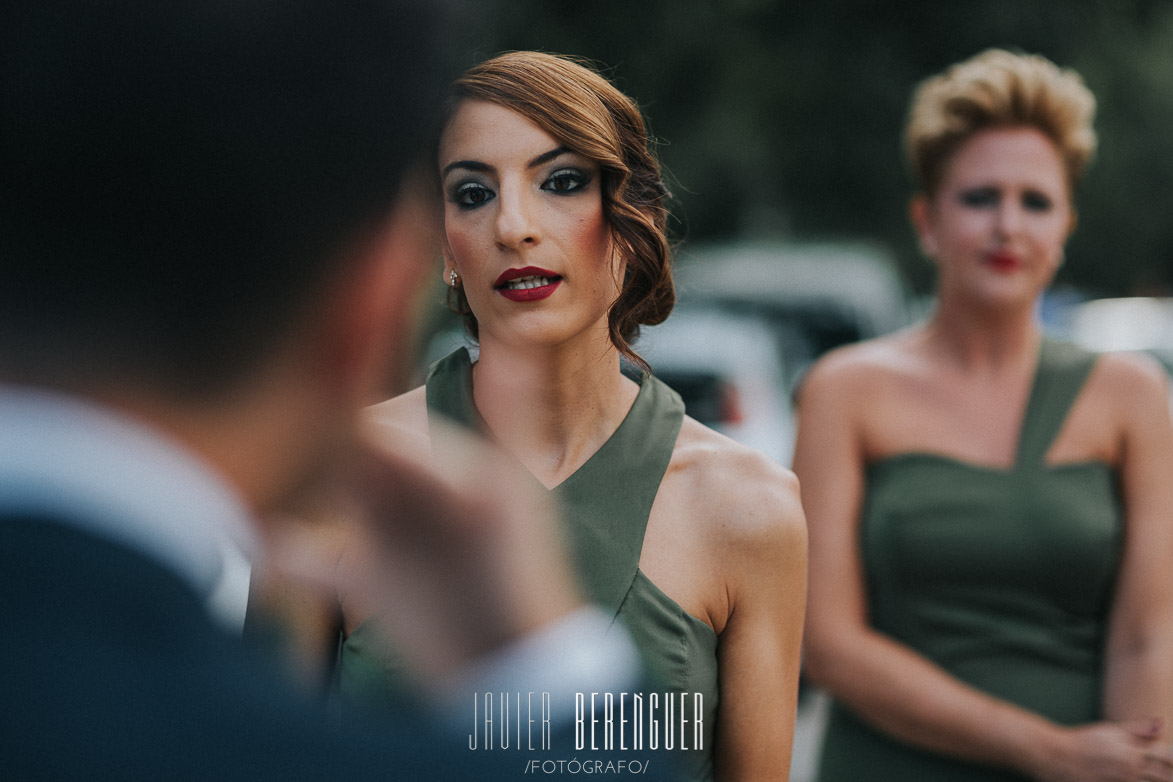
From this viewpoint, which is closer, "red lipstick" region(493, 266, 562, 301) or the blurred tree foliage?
"red lipstick" region(493, 266, 562, 301)

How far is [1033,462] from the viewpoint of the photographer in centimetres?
215

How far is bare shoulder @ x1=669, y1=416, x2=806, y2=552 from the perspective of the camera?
4.41ft

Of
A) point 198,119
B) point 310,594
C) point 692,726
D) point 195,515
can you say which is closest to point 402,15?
point 198,119

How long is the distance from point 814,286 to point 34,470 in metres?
8.71

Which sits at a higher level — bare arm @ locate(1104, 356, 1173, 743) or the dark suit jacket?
bare arm @ locate(1104, 356, 1173, 743)

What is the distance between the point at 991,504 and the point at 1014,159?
662 mm

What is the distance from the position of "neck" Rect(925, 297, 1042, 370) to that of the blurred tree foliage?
215 inches

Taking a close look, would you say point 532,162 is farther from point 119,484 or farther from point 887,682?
point 887,682

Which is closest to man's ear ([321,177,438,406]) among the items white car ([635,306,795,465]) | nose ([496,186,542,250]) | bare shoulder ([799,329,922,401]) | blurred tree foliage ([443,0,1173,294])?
nose ([496,186,542,250])

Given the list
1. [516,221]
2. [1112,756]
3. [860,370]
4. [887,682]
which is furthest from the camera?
[860,370]

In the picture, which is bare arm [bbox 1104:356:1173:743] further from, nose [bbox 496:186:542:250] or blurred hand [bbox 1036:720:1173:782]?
nose [bbox 496:186:542:250]

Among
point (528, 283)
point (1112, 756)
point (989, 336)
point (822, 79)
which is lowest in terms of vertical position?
point (1112, 756)

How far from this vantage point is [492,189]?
128cm

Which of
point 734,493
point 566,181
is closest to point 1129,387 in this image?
point 734,493
